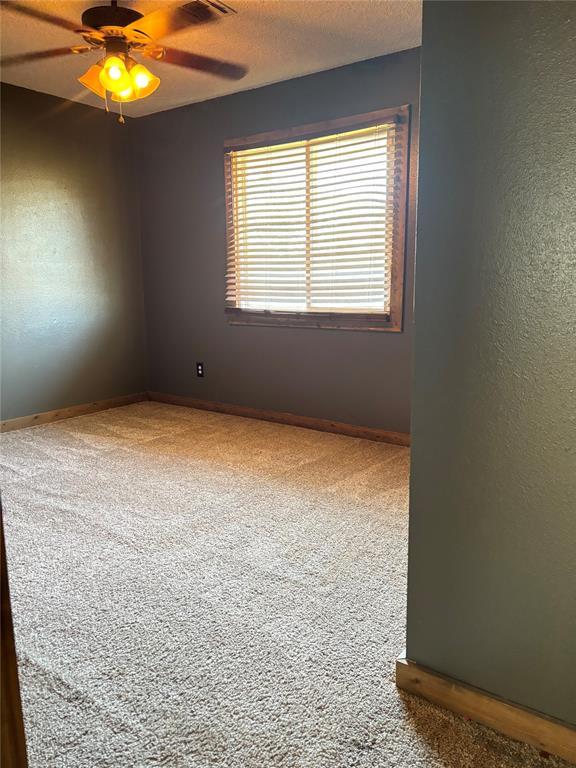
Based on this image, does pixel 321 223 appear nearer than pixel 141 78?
No

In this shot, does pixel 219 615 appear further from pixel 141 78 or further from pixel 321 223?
pixel 321 223

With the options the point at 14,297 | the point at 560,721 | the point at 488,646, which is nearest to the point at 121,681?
the point at 488,646

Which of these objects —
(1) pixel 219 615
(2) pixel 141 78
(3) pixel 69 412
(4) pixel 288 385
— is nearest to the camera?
(1) pixel 219 615

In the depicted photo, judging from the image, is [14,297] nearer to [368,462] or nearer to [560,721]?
[368,462]

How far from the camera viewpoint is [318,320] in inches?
151

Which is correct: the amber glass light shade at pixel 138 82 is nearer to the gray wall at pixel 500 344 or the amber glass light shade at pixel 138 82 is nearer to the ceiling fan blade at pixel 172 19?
the ceiling fan blade at pixel 172 19

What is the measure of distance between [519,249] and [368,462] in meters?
2.24

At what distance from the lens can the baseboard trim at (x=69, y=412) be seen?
4.06m

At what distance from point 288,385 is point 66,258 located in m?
2.02

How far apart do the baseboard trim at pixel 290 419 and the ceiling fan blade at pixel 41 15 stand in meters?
2.68

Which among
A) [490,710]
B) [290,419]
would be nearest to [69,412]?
[290,419]

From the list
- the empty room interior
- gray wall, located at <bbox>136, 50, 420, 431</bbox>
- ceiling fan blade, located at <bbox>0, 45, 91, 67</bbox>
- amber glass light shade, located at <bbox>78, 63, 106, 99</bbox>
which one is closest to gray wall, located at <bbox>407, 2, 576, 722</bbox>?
the empty room interior

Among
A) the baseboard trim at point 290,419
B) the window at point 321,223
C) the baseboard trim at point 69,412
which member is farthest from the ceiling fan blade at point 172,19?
the baseboard trim at point 69,412

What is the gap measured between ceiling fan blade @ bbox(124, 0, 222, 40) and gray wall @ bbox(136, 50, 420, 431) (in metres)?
1.28
